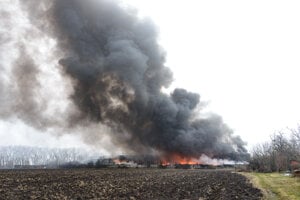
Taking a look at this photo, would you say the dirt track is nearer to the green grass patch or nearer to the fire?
the green grass patch

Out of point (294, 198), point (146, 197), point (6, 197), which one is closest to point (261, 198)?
point (294, 198)

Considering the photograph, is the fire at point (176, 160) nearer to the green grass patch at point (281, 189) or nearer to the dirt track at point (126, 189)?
the dirt track at point (126, 189)

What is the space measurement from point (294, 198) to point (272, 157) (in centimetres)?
5922

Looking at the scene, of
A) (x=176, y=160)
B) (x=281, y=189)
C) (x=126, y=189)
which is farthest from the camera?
(x=176, y=160)

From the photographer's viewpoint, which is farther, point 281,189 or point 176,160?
point 176,160

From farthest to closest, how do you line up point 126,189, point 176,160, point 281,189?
point 176,160, point 281,189, point 126,189

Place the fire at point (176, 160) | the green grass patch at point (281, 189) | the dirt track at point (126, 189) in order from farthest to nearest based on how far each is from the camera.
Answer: the fire at point (176, 160)
the green grass patch at point (281, 189)
the dirt track at point (126, 189)

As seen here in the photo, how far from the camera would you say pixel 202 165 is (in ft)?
325

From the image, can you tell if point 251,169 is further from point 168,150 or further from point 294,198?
point 294,198

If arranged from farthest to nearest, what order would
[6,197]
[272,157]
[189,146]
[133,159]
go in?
[133,159] < [189,146] < [272,157] < [6,197]

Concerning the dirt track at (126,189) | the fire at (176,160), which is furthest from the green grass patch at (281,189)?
the fire at (176,160)

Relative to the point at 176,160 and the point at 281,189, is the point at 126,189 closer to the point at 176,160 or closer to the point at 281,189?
the point at 281,189

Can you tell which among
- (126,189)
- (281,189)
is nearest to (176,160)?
(281,189)

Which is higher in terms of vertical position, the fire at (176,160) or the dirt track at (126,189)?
the fire at (176,160)
